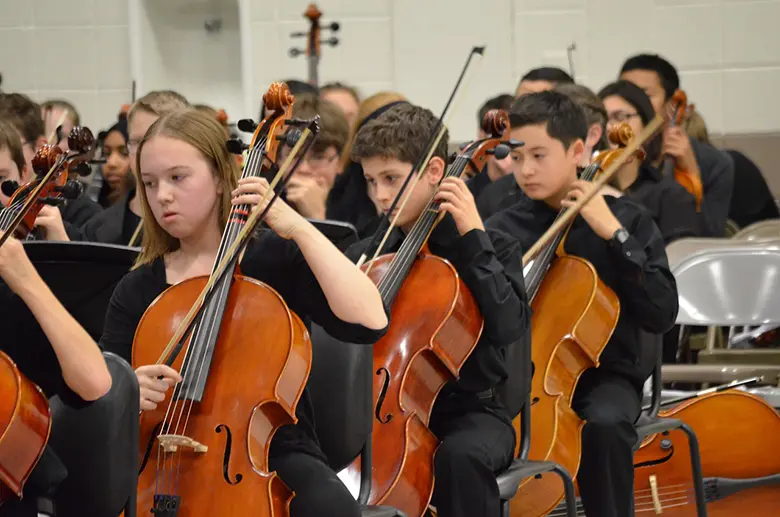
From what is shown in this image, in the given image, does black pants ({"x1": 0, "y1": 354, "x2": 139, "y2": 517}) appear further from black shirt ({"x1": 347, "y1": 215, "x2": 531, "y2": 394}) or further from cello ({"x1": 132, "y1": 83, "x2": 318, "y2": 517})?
black shirt ({"x1": 347, "y1": 215, "x2": 531, "y2": 394})

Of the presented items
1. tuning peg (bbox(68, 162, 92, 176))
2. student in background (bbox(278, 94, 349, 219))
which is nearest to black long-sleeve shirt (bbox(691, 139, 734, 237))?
student in background (bbox(278, 94, 349, 219))

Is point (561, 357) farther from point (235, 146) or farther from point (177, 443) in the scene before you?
point (177, 443)

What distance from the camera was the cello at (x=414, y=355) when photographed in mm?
2141

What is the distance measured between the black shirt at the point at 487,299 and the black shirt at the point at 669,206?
1.63 metres

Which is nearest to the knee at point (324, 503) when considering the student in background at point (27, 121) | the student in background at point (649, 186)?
the student in background at point (27, 121)

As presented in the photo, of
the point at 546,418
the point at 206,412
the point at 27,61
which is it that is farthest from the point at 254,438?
the point at 27,61

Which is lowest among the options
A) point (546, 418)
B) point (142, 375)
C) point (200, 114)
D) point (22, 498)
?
point (546, 418)

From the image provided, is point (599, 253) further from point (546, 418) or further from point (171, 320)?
point (171, 320)

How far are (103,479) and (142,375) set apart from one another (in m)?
0.20

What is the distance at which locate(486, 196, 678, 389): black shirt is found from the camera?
267 centimetres

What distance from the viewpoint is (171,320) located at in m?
1.90

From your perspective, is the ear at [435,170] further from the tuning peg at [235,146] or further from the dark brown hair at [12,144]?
the dark brown hair at [12,144]

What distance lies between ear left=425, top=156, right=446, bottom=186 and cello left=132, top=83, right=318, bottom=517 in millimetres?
601

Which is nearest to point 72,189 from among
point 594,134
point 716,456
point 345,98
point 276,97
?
point 276,97
